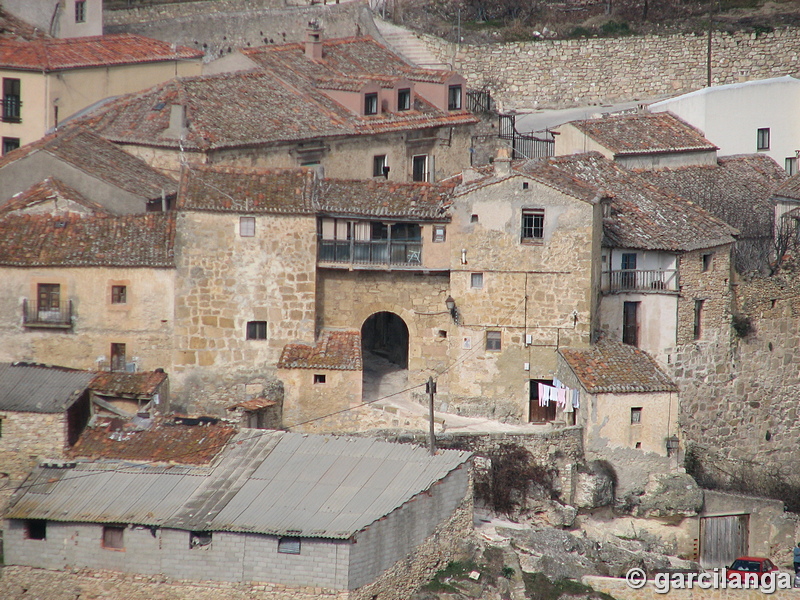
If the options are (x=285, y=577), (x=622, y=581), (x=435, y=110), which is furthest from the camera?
(x=435, y=110)

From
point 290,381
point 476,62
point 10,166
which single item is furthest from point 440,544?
point 476,62

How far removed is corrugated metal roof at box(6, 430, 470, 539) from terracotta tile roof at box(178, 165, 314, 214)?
7.24m

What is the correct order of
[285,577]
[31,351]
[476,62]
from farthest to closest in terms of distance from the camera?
[476,62]
[31,351]
[285,577]

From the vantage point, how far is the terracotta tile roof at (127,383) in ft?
172

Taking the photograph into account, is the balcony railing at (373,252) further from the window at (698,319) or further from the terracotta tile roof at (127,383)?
the window at (698,319)

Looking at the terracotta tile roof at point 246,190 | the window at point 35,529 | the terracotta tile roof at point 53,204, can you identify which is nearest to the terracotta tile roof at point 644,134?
the terracotta tile roof at point 246,190

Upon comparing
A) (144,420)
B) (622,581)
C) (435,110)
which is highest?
(435,110)

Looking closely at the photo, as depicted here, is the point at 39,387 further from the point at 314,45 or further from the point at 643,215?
the point at 314,45

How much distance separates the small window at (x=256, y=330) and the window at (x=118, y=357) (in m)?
3.73

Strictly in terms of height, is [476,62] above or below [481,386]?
above

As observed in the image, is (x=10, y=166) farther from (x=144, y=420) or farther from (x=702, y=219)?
(x=702, y=219)

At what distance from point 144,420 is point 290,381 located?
4686mm

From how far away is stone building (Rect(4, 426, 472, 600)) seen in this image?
46.4 meters

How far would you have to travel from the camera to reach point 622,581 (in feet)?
162
